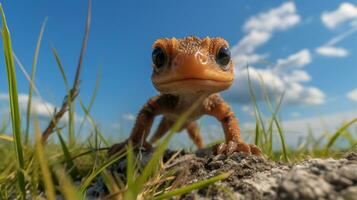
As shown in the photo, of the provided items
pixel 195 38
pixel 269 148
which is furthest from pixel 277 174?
pixel 195 38

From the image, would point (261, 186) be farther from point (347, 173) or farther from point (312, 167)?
point (347, 173)

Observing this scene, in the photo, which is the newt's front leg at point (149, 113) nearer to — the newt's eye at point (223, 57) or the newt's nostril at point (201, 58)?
the newt's eye at point (223, 57)

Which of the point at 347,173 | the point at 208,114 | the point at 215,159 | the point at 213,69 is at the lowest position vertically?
the point at 347,173

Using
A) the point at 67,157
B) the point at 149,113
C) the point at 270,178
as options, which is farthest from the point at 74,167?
the point at 270,178

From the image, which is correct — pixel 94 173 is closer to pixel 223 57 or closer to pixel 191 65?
pixel 191 65

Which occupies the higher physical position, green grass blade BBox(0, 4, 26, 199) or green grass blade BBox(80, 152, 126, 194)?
green grass blade BBox(0, 4, 26, 199)

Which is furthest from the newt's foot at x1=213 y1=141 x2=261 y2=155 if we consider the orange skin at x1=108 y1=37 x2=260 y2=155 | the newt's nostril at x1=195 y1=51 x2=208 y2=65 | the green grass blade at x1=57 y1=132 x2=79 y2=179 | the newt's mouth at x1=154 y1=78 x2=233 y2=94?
the green grass blade at x1=57 y1=132 x2=79 y2=179

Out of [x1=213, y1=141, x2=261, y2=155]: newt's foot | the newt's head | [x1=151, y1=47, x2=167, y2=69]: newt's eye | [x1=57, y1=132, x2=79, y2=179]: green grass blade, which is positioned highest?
[x1=151, y1=47, x2=167, y2=69]: newt's eye

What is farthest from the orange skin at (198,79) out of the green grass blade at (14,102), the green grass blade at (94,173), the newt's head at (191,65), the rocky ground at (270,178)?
the green grass blade at (14,102)

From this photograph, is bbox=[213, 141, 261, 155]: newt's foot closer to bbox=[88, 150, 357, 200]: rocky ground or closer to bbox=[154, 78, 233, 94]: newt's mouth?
bbox=[88, 150, 357, 200]: rocky ground
